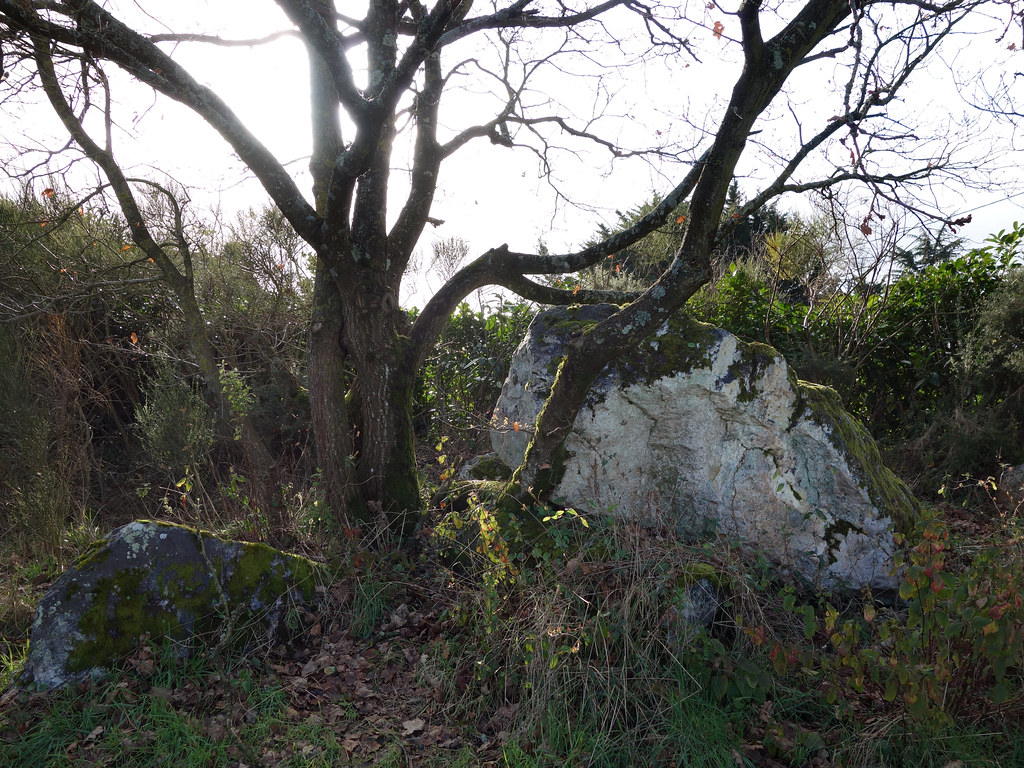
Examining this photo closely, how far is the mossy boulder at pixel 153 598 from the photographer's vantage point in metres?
3.68

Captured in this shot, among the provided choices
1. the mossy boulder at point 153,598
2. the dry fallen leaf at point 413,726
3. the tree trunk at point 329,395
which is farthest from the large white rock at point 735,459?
the mossy boulder at point 153,598

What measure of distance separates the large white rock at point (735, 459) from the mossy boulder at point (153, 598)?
6.64 ft

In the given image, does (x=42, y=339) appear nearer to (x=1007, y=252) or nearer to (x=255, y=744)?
(x=255, y=744)

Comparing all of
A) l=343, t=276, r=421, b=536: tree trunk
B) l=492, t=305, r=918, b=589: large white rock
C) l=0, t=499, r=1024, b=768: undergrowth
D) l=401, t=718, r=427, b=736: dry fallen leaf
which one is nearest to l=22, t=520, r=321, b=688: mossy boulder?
l=0, t=499, r=1024, b=768: undergrowth

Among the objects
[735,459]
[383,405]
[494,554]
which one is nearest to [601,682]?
[494,554]

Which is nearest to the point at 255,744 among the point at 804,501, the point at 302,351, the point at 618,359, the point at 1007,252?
the point at 618,359

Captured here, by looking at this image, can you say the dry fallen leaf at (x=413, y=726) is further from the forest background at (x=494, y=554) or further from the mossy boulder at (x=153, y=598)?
the mossy boulder at (x=153, y=598)

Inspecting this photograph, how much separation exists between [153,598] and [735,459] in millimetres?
3919

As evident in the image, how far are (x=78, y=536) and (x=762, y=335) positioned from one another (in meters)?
7.62

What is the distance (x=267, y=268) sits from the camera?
26.6 ft

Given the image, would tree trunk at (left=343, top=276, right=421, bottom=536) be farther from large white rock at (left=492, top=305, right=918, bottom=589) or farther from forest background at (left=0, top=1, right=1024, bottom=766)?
large white rock at (left=492, top=305, right=918, bottom=589)

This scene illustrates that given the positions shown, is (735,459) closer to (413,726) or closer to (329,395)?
(413,726)

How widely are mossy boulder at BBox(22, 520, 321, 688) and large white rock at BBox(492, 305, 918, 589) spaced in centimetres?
202

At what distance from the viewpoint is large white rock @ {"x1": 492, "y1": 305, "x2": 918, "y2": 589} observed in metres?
4.62
